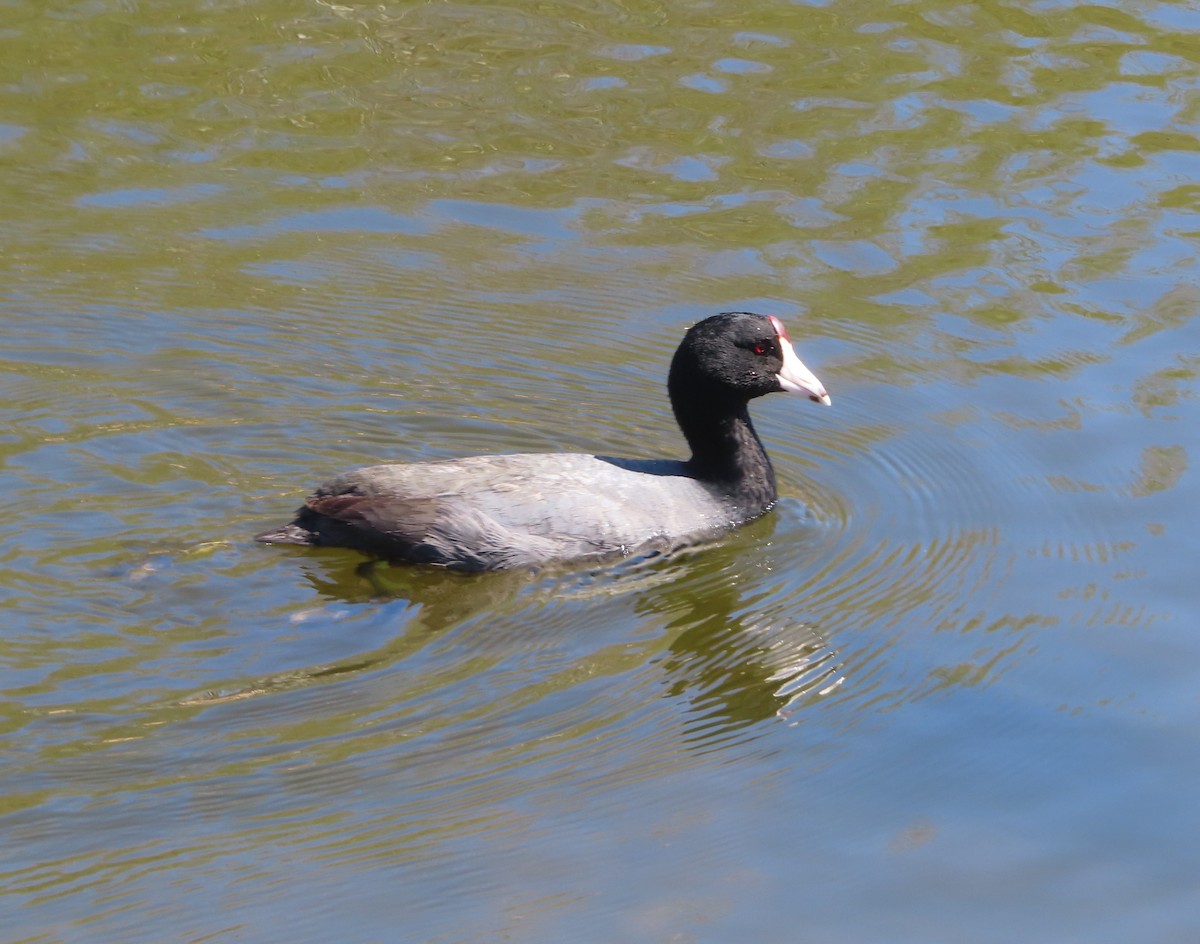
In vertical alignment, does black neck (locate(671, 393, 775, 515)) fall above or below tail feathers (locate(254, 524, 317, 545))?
above

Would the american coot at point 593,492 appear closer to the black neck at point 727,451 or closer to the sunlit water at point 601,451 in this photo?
the black neck at point 727,451

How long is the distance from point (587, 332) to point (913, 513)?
1.85 meters

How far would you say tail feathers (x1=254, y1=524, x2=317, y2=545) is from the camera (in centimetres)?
603

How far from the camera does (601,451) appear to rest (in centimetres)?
691

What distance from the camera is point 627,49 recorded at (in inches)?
403

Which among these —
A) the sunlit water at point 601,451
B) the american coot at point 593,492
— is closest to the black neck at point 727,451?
the american coot at point 593,492

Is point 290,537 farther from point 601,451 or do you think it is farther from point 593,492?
point 601,451

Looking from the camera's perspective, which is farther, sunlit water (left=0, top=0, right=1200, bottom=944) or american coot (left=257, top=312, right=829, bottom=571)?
american coot (left=257, top=312, right=829, bottom=571)

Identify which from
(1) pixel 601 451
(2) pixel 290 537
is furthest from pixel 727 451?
(2) pixel 290 537

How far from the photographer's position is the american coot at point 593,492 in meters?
6.02

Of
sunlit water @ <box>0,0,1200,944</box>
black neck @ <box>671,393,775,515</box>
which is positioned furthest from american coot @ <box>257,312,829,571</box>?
sunlit water @ <box>0,0,1200,944</box>

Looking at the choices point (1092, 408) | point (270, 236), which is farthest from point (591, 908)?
point (270, 236)

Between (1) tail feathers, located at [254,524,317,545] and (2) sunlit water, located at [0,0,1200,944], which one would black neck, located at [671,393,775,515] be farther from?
(1) tail feathers, located at [254,524,317,545]

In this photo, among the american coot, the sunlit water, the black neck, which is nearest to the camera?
the sunlit water
